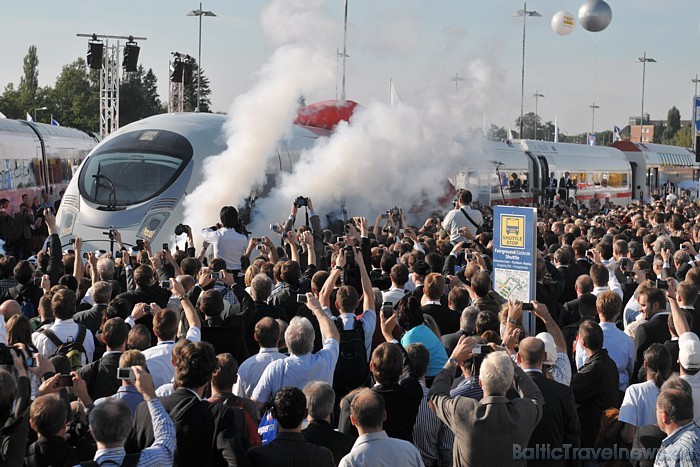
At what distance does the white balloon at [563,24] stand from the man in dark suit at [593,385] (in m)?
27.7

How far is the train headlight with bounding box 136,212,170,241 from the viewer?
16922mm

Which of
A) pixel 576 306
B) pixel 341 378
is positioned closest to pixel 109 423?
pixel 341 378

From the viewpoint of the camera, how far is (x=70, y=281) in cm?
999

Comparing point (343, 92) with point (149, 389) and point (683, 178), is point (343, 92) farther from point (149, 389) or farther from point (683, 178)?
point (683, 178)

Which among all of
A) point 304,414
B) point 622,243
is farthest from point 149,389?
point 622,243

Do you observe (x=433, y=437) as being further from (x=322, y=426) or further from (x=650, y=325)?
(x=650, y=325)

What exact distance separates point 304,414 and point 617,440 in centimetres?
222

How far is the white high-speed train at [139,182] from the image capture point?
17047mm

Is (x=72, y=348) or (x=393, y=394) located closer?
(x=393, y=394)

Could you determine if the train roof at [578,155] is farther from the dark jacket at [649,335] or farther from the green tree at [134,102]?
the green tree at [134,102]

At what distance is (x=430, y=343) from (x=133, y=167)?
11656 mm

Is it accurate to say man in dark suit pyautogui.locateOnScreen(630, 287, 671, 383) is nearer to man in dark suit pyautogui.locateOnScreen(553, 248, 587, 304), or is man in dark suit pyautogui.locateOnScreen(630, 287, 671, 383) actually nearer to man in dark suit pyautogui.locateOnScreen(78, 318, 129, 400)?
man in dark suit pyautogui.locateOnScreen(553, 248, 587, 304)

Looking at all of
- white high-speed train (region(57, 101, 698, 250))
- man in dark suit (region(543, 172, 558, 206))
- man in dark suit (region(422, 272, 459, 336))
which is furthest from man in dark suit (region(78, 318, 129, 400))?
man in dark suit (region(543, 172, 558, 206))

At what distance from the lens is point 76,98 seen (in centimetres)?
9875
